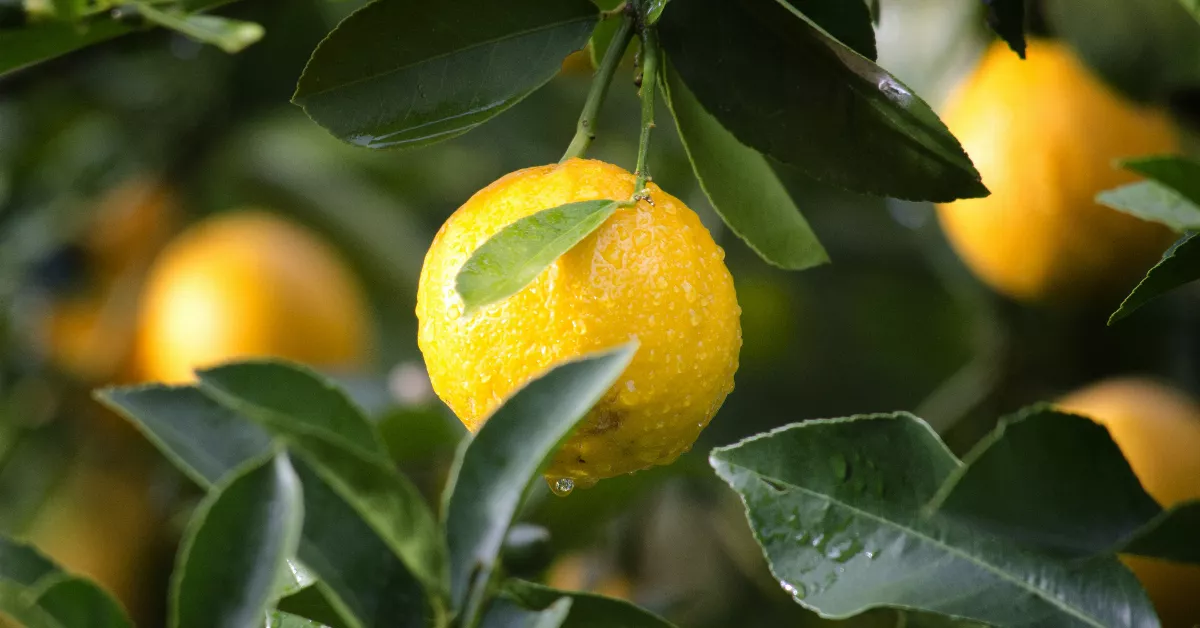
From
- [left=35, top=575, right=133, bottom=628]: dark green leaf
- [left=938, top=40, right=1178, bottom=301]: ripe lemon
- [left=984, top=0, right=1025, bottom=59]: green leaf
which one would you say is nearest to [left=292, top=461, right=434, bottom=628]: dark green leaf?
[left=35, top=575, right=133, bottom=628]: dark green leaf

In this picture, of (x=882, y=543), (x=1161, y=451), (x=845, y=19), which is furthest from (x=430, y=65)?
(x=1161, y=451)

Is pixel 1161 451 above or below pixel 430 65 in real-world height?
below

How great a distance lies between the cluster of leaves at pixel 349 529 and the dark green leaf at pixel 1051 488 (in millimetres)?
160

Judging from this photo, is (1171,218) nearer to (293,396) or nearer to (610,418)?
(610,418)

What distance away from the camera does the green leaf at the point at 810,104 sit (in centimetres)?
60

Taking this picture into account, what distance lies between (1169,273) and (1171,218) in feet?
0.57

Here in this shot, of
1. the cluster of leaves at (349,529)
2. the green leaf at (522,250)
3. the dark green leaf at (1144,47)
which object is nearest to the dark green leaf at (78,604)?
the cluster of leaves at (349,529)

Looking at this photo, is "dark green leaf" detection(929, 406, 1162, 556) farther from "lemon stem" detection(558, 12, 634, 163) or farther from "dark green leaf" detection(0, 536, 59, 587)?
"dark green leaf" detection(0, 536, 59, 587)

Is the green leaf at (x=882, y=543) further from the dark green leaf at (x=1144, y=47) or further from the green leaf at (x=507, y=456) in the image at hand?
the dark green leaf at (x=1144, y=47)

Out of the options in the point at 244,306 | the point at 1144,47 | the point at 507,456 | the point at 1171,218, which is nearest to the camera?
the point at 507,456

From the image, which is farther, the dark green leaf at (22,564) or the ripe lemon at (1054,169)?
the ripe lemon at (1054,169)

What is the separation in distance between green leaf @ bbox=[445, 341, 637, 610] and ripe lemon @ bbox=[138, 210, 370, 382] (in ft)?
3.16

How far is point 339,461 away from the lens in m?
0.56

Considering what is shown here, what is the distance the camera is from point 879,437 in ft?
2.02
